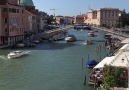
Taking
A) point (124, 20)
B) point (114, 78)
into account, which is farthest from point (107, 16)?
point (114, 78)

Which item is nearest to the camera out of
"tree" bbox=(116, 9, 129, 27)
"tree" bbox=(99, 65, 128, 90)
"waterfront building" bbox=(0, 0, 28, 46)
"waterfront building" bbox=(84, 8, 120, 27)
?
"tree" bbox=(99, 65, 128, 90)

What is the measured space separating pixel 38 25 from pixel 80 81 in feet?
138

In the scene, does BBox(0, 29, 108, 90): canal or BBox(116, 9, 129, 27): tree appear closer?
BBox(0, 29, 108, 90): canal

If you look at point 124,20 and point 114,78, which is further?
point 124,20

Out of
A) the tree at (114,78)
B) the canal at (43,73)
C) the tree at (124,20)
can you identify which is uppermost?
the tree at (124,20)

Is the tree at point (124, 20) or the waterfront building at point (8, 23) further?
the tree at point (124, 20)

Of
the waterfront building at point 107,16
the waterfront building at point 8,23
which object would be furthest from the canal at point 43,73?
the waterfront building at point 107,16

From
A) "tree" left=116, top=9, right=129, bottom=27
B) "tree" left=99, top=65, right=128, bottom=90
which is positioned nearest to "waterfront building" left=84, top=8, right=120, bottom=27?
"tree" left=116, top=9, right=129, bottom=27

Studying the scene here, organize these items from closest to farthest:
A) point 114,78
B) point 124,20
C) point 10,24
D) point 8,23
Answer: point 114,78
point 8,23
point 10,24
point 124,20

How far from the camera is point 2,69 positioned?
70.0 ft

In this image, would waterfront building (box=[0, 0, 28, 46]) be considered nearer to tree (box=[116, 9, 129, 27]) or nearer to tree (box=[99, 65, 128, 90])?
tree (box=[99, 65, 128, 90])

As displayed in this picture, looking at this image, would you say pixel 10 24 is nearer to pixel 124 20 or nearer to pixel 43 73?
pixel 43 73

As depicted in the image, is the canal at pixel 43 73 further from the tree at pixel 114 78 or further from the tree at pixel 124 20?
the tree at pixel 124 20

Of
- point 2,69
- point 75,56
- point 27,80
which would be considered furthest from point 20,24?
point 27,80
